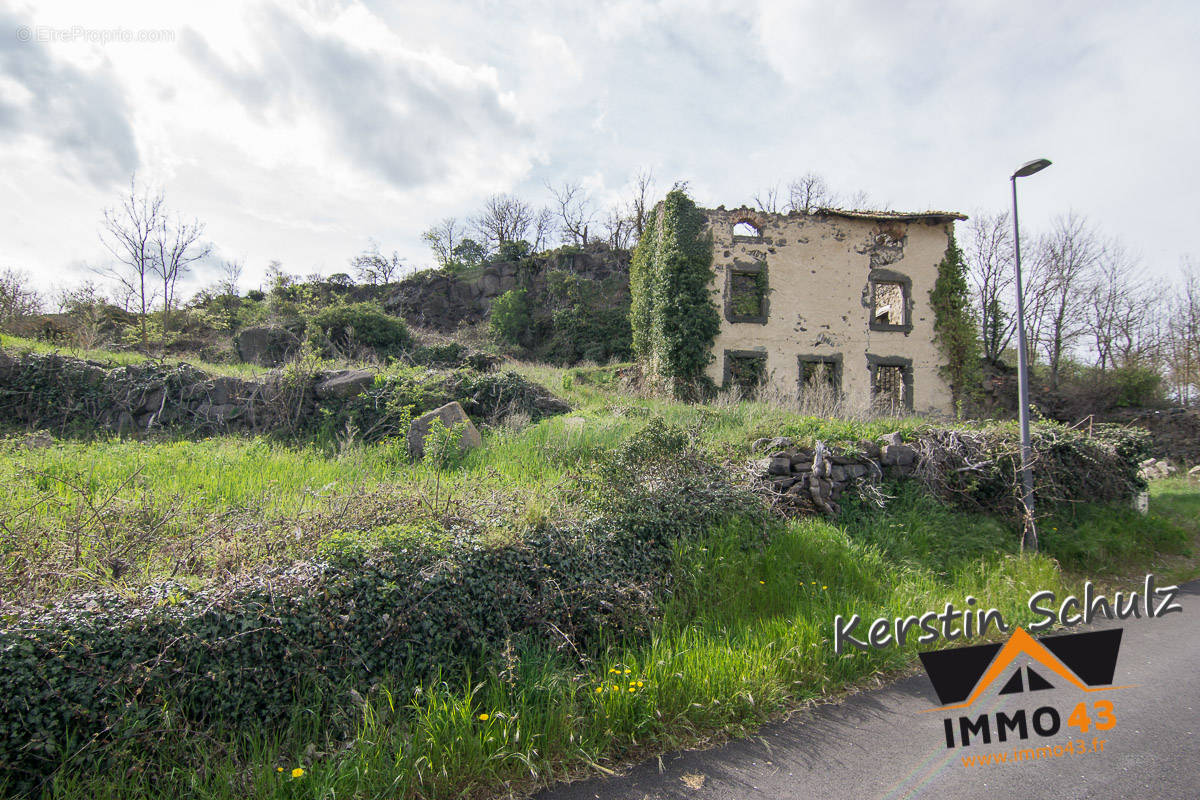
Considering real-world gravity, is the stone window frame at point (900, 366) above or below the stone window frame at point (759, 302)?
below

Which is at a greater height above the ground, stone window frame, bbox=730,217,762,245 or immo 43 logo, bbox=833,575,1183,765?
stone window frame, bbox=730,217,762,245

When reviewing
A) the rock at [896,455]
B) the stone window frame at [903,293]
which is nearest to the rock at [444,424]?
the rock at [896,455]

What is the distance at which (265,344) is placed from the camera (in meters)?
16.7

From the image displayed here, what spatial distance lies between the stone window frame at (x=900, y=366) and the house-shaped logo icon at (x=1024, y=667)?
1417cm

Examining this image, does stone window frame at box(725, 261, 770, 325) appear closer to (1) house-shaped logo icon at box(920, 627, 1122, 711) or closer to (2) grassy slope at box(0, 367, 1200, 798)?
(2) grassy slope at box(0, 367, 1200, 798)

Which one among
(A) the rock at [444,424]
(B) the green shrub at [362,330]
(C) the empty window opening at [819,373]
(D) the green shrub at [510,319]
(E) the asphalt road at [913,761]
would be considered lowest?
(E) the asphalt road at [913,761]

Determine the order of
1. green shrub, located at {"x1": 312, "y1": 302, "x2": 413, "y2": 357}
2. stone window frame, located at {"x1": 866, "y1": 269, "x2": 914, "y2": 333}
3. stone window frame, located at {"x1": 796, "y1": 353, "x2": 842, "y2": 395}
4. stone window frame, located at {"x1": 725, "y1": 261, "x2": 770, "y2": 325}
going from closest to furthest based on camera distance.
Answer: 1. stone window frame, located at {"x1": 725, "y1": 261, "x2": 770, "y2": 325}
2. stone window frame, located at {"x1": 796, "y1": 353, "x2": 842, "y2": 395}
3. stone window frame, located at {"x1": 866, "y1": 269, "x2": 914, "y2": 333}
4. green shrub, located at {"x1": 312, "y1": 302, "x2": 413, "y2": 357}

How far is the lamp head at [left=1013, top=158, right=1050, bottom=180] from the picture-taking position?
6.81 metres

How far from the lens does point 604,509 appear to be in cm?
530

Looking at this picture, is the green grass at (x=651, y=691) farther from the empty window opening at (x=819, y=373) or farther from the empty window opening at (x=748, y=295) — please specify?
the empty window opening at (x=748, y=295)

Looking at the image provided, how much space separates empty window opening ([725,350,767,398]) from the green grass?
1133cm

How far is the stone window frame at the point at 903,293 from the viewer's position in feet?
59.7

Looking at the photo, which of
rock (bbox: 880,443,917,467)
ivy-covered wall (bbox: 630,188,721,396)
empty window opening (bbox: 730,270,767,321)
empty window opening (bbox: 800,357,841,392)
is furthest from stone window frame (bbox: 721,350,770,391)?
rock (bbox: 880,443,917,467)

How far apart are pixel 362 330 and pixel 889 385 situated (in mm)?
17791
